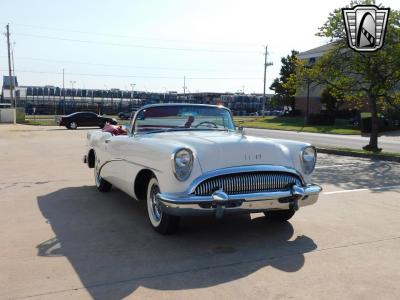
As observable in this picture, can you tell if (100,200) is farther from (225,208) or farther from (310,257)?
(310,257)

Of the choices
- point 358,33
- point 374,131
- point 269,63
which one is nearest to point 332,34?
point 358,33

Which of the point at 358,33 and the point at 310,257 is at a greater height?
the point at 358,33

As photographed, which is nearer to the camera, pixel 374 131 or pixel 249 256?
pixel 249 256

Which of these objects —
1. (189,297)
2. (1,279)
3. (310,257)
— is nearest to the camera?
(189,297)

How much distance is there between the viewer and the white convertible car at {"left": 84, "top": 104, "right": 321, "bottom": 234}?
471 cm

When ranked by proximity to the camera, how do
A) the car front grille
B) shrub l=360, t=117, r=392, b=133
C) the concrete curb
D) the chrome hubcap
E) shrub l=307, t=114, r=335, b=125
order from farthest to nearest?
shrub l=307, t=114, r=335, b=125
shrub l=360, t=117, r=392, b=133
the concrete curb
the chrome hubcap
the car front grille

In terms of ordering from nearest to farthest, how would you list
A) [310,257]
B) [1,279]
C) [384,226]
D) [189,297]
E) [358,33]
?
[189,297]
[1,279]
[310,257]
[384,226]
[358,33]

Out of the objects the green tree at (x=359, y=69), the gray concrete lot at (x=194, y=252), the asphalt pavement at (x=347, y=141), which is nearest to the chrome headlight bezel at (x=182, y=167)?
the gray concrete lot at (x=194, y=252)

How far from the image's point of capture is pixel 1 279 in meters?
3.93

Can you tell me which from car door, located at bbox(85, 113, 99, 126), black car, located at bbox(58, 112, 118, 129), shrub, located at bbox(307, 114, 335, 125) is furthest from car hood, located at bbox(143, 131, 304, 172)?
shrub, located at bbox(307, 114, 335, 125)

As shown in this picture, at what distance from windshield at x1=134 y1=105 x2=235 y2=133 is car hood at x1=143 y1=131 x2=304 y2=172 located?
104 cm

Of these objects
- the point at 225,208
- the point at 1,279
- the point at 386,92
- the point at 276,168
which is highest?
the point at 386,92

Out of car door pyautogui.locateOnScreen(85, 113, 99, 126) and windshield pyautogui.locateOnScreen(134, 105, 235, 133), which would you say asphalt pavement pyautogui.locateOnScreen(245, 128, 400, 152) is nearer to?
windshield pyautogui.locateOnScreen(134, 105, 235, 133)

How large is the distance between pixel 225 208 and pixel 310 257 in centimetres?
95
